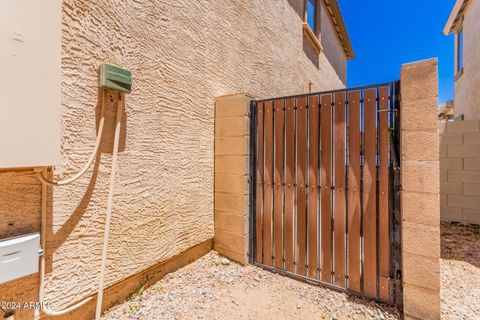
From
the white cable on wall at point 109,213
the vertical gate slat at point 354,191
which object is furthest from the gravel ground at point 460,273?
the white cable on wall at point 109,213

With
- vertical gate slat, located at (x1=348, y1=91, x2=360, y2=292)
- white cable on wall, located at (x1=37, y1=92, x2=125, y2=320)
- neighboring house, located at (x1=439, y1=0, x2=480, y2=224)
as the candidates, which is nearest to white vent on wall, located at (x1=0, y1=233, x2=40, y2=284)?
white cable on wall, located at (x1=37, y1=92, x2=125, y2=320)

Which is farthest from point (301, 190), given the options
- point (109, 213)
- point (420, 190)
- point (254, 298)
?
point (109, 213)

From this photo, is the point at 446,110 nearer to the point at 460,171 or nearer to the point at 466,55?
the point at 466,55

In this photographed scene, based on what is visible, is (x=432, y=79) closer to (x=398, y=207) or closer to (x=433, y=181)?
(x=433, y=181)

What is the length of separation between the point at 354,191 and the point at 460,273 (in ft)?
5.80

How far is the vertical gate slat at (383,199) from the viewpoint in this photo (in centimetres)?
210

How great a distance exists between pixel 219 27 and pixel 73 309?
3.32 m

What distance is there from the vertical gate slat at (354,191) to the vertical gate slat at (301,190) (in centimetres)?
45

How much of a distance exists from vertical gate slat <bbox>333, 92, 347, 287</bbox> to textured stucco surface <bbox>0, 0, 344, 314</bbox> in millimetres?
1487

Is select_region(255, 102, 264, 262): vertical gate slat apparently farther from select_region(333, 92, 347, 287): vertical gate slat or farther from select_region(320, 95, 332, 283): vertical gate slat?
select_region(333, 92, 347, 287): vertical gate slat

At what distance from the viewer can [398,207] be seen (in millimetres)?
2066

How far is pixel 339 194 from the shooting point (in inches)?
92.1

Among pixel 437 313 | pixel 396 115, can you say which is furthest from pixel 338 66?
pixel 437 313

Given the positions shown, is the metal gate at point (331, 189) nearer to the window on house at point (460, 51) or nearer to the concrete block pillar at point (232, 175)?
the concrete block pillar at point (232, 175)
